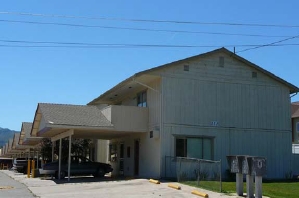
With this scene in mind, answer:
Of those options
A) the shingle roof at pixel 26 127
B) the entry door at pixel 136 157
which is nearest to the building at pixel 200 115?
the entry door at pixel 136 157

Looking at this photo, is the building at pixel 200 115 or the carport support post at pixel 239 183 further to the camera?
the building at pixel 200 115

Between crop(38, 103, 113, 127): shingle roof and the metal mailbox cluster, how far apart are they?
11.3 meters

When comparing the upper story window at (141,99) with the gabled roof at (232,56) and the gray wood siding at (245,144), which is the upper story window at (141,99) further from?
the gray wood siding at (245,144)

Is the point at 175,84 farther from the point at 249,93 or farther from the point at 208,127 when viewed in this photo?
the point at 249,93

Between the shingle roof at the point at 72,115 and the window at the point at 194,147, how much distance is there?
4169mm

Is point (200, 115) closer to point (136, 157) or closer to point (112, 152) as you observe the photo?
point (136, 157)

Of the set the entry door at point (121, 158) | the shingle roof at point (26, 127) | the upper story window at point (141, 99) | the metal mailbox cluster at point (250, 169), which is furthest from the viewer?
the shingle roof at point (26, 127)

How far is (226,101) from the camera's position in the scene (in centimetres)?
2692

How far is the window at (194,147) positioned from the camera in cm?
2555

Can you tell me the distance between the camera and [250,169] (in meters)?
15.2

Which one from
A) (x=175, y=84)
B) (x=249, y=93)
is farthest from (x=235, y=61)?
(x=175, y=84)

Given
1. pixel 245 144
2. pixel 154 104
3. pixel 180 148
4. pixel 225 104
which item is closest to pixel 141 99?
pixel 154 104

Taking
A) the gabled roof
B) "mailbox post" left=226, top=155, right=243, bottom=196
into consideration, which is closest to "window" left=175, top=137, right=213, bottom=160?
the gabled roof

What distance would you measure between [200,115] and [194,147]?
184 cm
